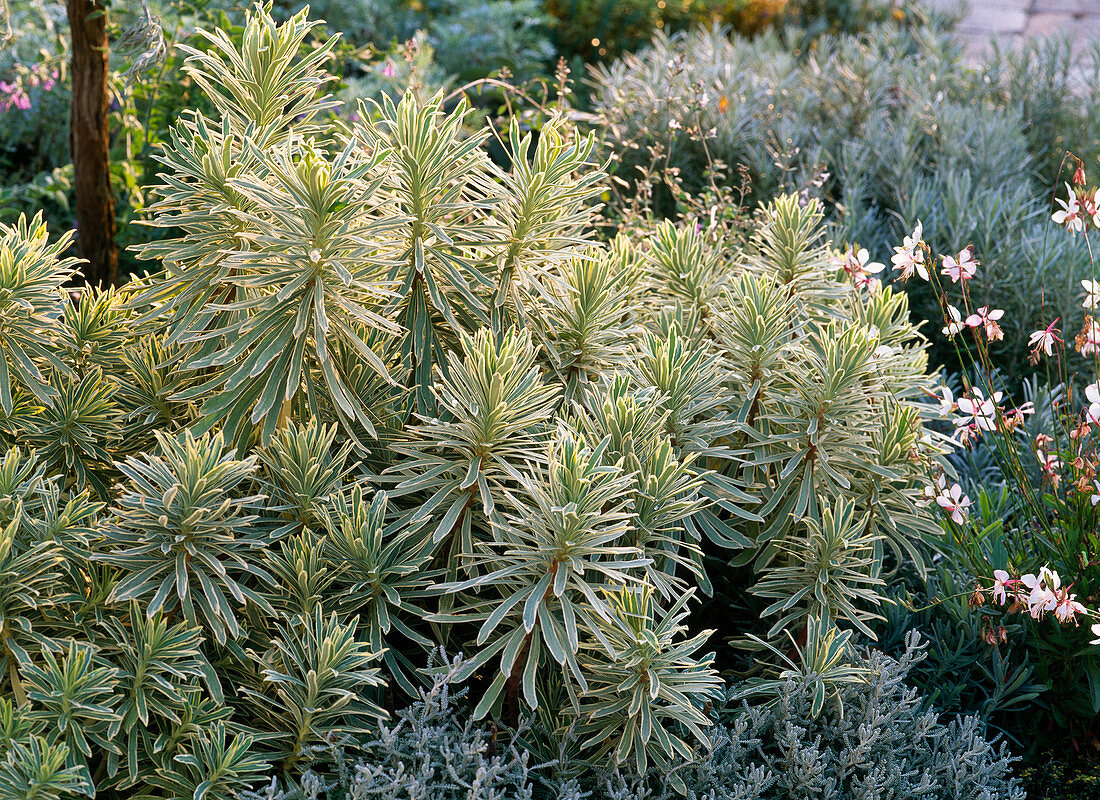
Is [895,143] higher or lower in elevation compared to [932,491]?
higher

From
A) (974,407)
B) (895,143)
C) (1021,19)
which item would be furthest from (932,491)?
(1021,19)

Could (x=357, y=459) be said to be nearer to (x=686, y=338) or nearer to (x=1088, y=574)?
(x=686, y=338)

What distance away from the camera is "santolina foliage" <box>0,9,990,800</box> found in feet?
5.27

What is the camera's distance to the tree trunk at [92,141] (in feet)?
9.30

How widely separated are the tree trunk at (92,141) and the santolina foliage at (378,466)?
1116 millimetres

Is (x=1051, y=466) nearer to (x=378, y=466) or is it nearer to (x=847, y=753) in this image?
(x=847, y=753)

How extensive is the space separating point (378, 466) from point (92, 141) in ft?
5.67

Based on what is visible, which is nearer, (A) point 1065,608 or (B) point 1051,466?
(A) point 1065,608

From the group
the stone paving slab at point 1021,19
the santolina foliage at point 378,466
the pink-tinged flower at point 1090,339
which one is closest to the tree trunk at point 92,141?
the santolina foliage at point 378,466

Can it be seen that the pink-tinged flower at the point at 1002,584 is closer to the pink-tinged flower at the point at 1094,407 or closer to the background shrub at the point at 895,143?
the pink-tinged flower at the point at 1094,407

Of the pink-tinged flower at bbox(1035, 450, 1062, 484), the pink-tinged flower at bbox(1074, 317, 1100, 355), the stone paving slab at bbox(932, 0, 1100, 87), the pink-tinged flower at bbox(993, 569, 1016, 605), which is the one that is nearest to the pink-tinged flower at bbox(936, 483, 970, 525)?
the pink-tinged flower at bbox(993, 569, 1016, 605)

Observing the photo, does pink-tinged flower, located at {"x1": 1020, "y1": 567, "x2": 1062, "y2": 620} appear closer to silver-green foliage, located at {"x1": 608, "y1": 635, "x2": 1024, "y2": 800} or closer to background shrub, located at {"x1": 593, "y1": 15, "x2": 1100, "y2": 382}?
silver-green foliage, located at {"x1": 608, "y1": 635, "x2": 1024, "y2": 800}

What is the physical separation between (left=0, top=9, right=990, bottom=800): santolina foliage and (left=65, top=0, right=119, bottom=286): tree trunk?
1.12 m

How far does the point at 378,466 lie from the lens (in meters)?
2.02
